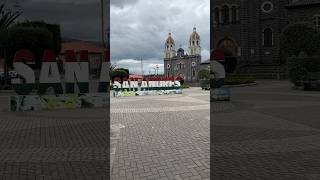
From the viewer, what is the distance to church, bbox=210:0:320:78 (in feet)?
173

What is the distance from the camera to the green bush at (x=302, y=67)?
30969 millimetres

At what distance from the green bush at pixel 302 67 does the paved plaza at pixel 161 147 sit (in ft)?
58.3

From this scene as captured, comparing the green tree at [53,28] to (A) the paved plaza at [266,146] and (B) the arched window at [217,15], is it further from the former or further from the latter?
(A) the paved plaza at [266,146]

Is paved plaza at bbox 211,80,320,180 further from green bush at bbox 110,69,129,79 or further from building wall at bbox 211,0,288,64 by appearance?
building wall at bbox 211,0,288,64

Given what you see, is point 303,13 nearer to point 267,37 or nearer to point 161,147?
point 267,37

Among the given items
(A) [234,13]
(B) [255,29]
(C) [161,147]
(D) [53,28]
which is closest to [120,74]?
(D) [53,28]

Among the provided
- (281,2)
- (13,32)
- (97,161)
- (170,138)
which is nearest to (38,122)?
(170,138)

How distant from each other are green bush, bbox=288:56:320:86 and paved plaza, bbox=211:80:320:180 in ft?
52.0

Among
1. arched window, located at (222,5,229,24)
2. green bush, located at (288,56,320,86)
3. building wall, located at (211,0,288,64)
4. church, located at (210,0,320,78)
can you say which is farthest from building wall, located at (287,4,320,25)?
green bush, located at (288,56,320,86)

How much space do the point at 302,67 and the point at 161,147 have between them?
2430 centimetres

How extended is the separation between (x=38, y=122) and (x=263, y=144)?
7.78 m

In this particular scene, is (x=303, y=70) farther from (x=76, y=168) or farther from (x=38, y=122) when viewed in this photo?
(x=76, y=168)

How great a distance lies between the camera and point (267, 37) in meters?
55.6

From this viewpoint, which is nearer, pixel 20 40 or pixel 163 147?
pixel 163 147
